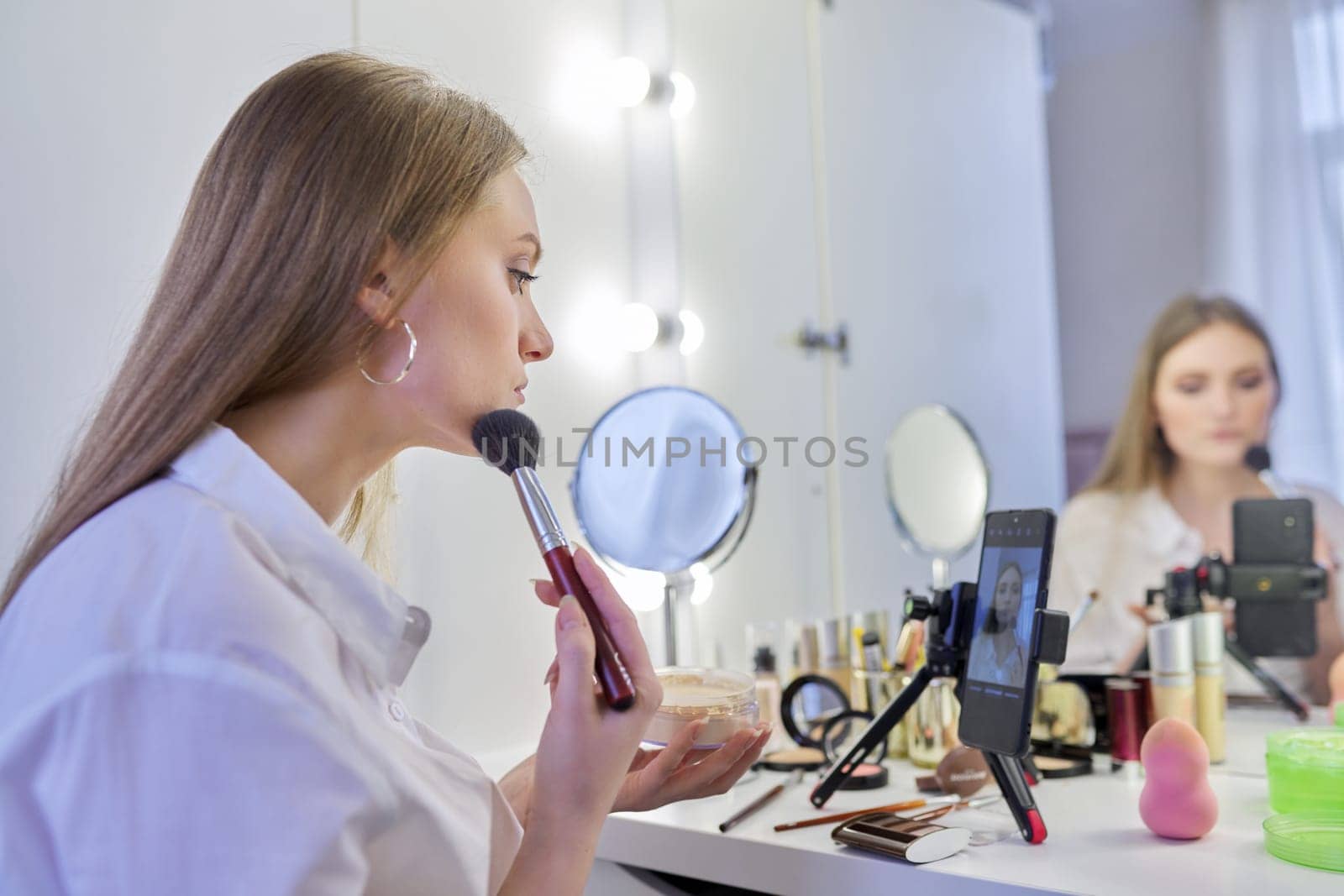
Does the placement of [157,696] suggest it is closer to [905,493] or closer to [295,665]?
[295,665]

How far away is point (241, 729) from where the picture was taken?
1.61 ft

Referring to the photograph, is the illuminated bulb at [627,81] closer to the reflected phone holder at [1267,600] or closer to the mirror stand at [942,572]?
the mirror stand at [942,572]

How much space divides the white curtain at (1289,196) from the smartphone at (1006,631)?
67 cm

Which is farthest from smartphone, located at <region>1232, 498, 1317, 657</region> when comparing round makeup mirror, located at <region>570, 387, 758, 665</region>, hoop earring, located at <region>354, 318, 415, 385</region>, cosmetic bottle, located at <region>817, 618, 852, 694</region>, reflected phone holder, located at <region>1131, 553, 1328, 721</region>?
hoop earring, located at <region>354, 318, 415, 385</region>

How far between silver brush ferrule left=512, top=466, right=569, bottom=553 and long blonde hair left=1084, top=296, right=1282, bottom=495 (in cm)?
106

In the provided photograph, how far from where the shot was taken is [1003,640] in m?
0.88

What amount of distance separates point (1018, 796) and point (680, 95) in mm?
1121

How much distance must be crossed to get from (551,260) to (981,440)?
2.17 ft

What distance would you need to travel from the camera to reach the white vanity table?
0.75 m

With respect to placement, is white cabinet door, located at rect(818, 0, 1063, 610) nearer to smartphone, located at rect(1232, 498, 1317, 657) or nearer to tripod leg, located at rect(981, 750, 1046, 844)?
smartphone, located at rect(1232, 498, 1317, 657)

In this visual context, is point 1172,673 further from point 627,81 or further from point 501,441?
point 627,81

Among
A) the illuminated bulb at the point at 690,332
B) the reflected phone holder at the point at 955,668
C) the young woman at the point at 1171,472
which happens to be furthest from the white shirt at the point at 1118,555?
the illuminated bulb at the point at 690,332

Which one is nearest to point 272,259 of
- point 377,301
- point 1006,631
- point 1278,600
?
point 377,301

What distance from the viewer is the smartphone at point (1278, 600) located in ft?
4.21
